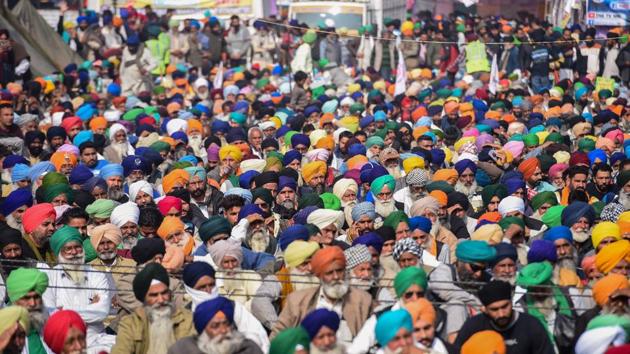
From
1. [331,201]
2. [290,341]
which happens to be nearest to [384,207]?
[331,201]

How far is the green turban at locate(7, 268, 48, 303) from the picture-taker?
30.8 feet

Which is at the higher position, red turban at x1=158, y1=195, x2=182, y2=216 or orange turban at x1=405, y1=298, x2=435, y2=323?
orange turban at x1=405, y1=298, x2=435, y2=323

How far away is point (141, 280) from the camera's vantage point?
9258 mm

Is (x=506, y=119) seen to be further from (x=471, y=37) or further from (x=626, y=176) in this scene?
(x=471, y=37)

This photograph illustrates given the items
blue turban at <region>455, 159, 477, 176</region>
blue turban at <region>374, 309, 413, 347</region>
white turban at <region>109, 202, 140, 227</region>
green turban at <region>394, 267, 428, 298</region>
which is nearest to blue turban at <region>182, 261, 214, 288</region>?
green turban at <region>394, 267, 428, 298</region>

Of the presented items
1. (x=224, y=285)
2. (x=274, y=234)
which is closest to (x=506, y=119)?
(x=274, y=234)

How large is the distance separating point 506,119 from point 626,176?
5.94 meters

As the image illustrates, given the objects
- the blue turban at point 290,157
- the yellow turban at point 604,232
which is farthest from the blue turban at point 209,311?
the blue turban at point 290,157

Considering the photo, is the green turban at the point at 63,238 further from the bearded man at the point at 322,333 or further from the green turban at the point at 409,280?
the bearded man at the point at 322,333

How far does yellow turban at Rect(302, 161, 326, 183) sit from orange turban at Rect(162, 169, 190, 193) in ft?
3.75

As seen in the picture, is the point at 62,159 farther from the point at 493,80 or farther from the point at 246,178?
the point at 493,80

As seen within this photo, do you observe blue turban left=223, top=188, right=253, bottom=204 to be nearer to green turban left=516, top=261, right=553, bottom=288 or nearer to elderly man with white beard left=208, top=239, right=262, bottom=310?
elderly man with white beard left=208, top=239, right=262, bottom=310

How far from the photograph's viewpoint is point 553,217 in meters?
12.3

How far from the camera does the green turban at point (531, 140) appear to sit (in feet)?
56.4
